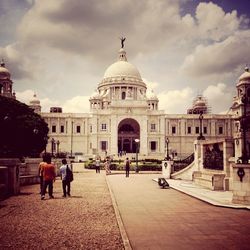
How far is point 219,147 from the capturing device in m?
18.8

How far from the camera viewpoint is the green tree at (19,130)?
4269cm

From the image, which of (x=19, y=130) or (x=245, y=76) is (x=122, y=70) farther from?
(x=19, y=130)

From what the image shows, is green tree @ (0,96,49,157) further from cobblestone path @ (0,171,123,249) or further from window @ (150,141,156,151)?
cobblestone path @ (0,171,123,249)

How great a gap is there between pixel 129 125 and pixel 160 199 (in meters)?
66.1

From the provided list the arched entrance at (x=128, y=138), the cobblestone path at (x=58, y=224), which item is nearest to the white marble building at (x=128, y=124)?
the arched entrance at (x=128, y=138)

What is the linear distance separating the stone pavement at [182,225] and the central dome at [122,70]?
73758mm

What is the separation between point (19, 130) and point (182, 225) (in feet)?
127

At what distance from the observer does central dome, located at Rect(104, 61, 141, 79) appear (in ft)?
281

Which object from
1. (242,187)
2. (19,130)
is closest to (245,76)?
(19,130)

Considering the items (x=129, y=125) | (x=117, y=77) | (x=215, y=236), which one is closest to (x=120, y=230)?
(x=215, y=236)

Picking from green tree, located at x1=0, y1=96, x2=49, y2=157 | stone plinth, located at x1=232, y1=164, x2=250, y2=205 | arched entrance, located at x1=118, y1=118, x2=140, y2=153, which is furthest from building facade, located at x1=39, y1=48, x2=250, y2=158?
stone plinth, located at x1=232, y1=164, x2=250, y2=205

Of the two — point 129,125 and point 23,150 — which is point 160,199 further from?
point 129,125

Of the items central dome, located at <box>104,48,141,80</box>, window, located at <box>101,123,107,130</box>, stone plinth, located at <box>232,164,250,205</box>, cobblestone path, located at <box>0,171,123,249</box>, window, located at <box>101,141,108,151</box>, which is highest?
central dome, located at <box>104,48,141,80</box>

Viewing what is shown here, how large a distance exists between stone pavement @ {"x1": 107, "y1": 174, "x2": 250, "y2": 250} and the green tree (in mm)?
31518
